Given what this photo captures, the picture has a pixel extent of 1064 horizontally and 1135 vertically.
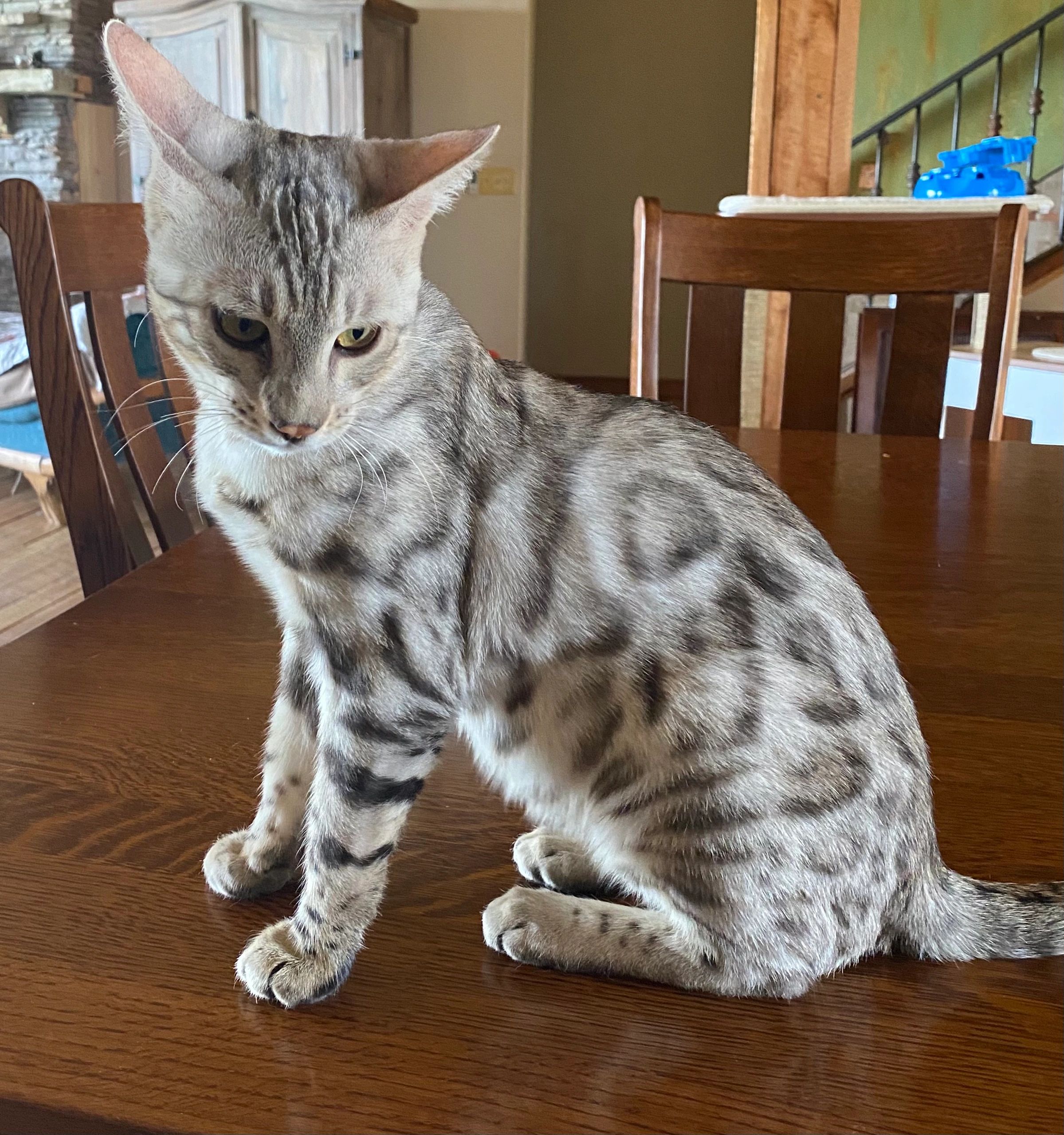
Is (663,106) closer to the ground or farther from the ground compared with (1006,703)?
farther from the ground

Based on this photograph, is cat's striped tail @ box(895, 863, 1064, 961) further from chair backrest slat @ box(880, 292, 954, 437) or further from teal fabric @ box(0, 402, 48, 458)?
teal fabric @ box(0, 402, 48, 458)

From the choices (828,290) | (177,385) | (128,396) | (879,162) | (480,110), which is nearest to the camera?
(177,385)

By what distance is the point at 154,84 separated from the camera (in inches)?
22.9

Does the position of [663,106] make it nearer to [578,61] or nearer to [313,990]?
[578,61]

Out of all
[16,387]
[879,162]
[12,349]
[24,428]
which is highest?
[879,162]

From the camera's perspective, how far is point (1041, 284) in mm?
4789

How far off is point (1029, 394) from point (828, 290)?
1.55 meters

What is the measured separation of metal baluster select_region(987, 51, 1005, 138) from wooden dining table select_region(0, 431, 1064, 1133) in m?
4.87

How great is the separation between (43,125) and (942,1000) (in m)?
6.09

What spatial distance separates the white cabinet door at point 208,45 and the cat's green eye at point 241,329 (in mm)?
4716

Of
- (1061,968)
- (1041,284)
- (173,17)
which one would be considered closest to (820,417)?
(1061,968)

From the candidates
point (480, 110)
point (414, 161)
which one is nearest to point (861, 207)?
point (414, 161)

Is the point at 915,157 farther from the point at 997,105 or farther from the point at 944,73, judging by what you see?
the point at 944,73

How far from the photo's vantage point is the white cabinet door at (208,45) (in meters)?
4.82
